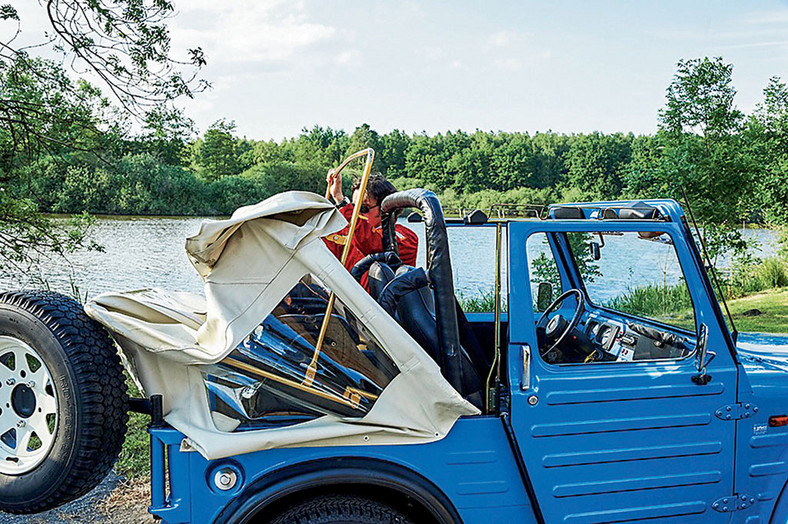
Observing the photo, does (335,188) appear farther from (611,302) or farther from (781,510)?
(781,510)

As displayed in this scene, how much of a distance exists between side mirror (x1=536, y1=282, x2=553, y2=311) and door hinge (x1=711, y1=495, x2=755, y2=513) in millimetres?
1409

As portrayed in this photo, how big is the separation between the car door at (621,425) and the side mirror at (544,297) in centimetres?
114

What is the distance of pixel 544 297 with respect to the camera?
3.95m

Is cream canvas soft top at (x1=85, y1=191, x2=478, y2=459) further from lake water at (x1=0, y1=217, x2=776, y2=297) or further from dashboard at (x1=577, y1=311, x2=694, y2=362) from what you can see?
lake water at (x1=0, y1=217, x2=776, y2=297)

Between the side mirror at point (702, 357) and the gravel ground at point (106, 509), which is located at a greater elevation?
the side mirror at point (702, 357)

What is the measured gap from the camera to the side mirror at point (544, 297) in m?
3.94

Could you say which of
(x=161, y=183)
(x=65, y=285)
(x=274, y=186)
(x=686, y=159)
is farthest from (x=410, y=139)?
(x=65, y=285)

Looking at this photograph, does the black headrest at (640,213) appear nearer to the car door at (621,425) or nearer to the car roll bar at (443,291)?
the car door at (621,425)

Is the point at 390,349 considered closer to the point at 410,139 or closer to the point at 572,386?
the point at 572,386

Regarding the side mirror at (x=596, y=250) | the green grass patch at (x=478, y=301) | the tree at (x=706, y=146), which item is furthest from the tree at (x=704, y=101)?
the side mirror at (x=596, y=250)

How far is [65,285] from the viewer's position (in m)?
9.28

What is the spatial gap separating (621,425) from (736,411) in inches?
20.4

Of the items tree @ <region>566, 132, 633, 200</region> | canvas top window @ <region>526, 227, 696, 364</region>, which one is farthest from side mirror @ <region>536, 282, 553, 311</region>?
tree @ <region>566, 132, 633, 200</region>

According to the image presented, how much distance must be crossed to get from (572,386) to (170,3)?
19.7 ft
